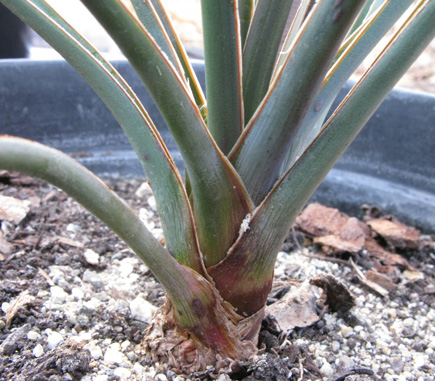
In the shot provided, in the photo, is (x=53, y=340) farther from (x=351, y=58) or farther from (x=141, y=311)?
(x=351, y=58)

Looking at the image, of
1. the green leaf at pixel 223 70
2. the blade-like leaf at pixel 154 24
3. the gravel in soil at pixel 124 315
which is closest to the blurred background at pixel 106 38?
the gravel in soil at pixel 124 315

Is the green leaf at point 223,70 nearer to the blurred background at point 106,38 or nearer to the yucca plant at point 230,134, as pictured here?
the yucca plant at point 230,134

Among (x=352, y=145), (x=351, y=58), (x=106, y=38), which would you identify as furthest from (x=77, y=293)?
(x=106, y=38)

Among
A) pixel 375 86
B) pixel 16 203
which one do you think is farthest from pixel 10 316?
pixel 375 86

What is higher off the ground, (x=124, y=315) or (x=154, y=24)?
(x=154, y=24)

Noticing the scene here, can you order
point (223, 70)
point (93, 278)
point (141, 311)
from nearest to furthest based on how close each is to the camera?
point (223, 70)
point (141, 311)
point (93, 278)

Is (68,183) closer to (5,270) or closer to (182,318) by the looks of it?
(182,318)
